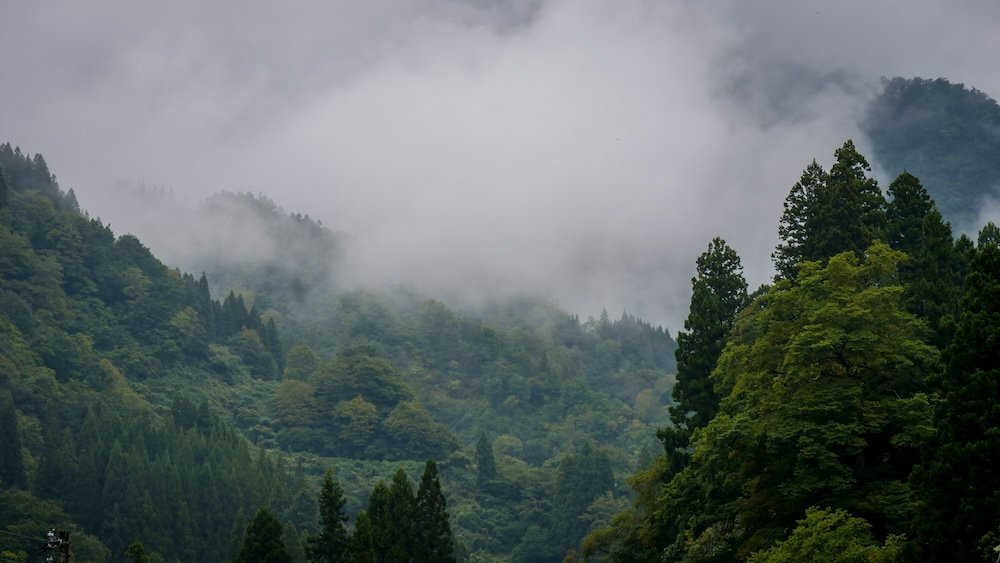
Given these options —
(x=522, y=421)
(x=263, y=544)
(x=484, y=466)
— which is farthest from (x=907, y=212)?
(x=522, y=421)

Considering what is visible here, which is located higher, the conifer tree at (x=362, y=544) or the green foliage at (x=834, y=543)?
the conifer tree at (x=362, y=544)

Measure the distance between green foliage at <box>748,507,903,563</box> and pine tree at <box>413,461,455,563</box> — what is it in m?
33.3

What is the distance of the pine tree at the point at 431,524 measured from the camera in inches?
2576

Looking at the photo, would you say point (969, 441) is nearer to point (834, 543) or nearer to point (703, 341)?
point (834, 543)

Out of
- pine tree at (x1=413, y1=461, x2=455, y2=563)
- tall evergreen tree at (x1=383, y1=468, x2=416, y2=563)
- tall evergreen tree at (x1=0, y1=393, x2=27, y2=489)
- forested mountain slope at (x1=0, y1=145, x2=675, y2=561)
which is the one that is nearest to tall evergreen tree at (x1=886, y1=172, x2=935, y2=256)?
pine tree at (x1=413, y1=461, x2=455, y2=563)

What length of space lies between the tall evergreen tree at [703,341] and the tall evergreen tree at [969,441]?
Answer: 25851mm

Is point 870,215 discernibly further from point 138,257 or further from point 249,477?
point 138,257

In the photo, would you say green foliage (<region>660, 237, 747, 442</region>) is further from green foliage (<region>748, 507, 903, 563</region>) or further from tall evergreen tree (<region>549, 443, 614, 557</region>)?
tall evergreen tree (<region>549, 443, 614, 557</region>)

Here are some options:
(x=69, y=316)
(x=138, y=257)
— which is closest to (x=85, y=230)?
(x=138, y=257)

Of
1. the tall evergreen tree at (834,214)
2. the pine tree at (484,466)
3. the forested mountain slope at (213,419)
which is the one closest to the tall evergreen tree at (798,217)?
the tall evergreen tree at (834,214)

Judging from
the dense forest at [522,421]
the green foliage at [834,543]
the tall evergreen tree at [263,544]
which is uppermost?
the dense forest at [522,421]

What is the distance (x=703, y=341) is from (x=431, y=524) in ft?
67.0

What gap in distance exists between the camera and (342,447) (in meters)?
142

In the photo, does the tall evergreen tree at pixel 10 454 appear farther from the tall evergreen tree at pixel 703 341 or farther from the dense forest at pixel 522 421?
the tall evergreen tree at pixel 703 341
